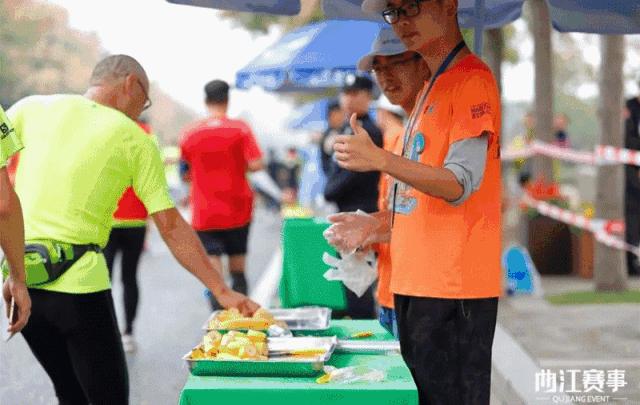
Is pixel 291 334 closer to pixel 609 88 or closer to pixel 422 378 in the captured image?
pixel 422 378

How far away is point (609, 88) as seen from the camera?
11.9 metres

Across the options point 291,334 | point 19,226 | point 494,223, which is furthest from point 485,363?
point 19,226

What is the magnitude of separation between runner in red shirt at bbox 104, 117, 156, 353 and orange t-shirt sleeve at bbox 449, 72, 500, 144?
16.7ft

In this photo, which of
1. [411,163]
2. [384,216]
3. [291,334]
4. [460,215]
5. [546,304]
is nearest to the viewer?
[411,163]

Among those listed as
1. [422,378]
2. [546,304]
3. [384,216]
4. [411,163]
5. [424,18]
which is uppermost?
[424,18]

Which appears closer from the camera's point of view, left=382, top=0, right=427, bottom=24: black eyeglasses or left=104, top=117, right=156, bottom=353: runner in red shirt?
left=382, top=0, right=427, bottom=24: black eyeglasses

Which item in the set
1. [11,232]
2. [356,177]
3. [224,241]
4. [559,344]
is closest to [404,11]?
[11,232]

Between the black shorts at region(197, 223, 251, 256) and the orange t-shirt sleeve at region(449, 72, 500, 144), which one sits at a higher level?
the orange t-shirt sleeve at region(449, 72, 500, 144)

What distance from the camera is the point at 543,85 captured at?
14305mm

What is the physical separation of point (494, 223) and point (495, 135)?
1.06ft

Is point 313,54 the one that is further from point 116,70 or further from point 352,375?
point 352,375

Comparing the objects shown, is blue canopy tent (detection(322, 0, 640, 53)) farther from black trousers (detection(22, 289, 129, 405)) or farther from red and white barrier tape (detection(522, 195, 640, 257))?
red and white barrier tape (detection(522, 195, 640, 257))

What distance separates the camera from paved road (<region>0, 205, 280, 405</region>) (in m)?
7.21

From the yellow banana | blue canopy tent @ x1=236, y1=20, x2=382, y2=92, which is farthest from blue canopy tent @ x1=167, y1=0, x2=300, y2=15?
blue canopy tent @ x1=236, y1=20, x2=382, y2=92
